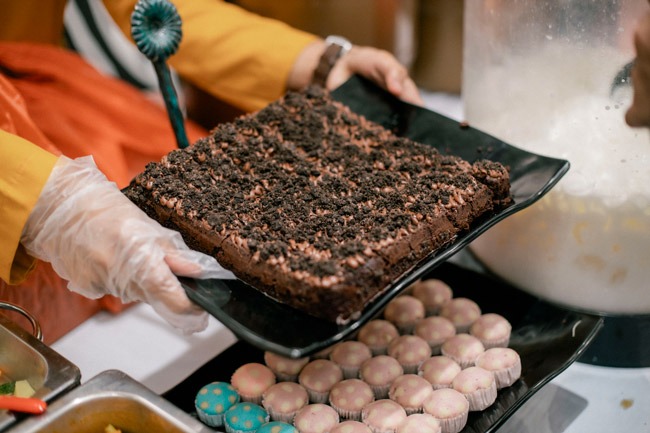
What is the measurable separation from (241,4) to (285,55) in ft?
0.95

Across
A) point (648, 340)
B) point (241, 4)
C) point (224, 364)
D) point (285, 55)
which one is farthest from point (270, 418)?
point (241, 4)

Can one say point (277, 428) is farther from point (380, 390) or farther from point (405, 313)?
point (405, 313)

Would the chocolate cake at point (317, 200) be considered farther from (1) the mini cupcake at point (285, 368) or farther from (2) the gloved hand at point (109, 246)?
(1) the mini cupcake at point (285, 368)

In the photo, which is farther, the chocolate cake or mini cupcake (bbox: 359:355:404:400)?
mini cupcake (bbox: 359:355:404:400)

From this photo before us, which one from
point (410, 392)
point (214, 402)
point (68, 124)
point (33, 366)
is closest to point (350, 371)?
point (410, 392)

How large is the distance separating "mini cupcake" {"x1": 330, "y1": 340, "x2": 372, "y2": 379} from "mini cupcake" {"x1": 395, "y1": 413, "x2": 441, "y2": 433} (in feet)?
0.53

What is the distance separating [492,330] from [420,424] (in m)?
0.26

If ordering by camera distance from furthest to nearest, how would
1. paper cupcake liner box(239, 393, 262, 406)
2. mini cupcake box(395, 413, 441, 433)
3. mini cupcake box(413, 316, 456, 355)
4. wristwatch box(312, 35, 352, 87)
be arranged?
wristwatch box(312, 35, 352, 87) → mini cupcake box(413, 316, 456, 355) → paper cupcake liner box(239, 393, 262, 406) → mini cupcake box(395, 413, 441, 433)

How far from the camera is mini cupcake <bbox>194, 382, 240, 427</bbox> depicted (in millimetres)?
1042

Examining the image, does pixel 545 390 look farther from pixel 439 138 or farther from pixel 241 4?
pixel 241 4

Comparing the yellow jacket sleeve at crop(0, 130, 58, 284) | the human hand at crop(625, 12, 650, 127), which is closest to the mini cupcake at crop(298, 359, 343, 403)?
the yellow jacket sleeve at crop(0, 130, 58, 284)

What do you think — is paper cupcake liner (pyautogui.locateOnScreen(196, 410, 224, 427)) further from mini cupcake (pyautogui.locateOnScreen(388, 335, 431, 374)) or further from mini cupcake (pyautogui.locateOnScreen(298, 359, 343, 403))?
mini cupcake (pyautogui.locateOnScreen(388, 335, 431, 374))

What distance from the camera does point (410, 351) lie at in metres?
1.16

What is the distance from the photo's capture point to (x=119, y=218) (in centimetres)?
97
